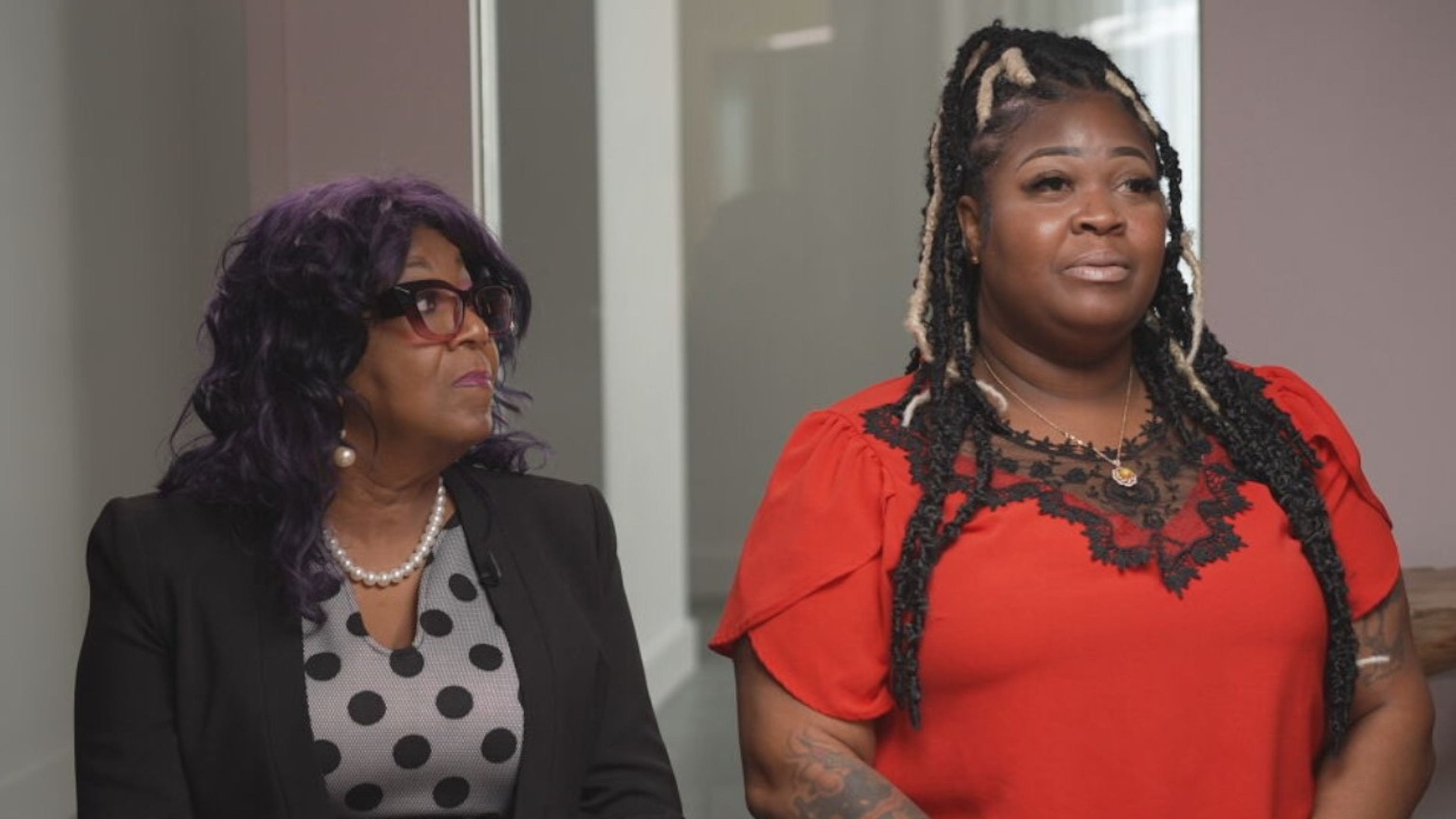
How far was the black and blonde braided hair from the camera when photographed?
2.17 m

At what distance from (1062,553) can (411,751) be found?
821 mm

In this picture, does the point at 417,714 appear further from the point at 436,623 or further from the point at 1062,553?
the point at 1062,553

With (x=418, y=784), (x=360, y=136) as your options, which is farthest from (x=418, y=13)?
(x=418, y=784)

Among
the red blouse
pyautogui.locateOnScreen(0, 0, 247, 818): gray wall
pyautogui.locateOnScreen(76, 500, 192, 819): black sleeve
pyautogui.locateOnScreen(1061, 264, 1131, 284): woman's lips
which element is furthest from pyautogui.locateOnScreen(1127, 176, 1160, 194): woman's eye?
pyautogui.locateOnScreen(0, 0, 247, 818): gray wall

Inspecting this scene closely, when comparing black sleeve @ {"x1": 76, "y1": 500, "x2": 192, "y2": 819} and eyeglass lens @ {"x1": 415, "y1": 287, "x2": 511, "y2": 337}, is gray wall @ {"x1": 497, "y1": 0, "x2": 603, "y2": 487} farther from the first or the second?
black sleeve @ {"x1": 76, "y1": 500, "x2": 192, "y2": 819}

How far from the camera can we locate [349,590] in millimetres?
2162

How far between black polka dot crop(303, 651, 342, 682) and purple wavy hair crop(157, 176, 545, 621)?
0.05 m

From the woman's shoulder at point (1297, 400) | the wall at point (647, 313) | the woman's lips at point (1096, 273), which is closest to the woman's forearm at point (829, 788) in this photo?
the woman's lips at point (1096, 273)

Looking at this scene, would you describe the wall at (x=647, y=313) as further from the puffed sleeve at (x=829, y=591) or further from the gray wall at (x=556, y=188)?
the puffed sleeve at (x=829, y=591)

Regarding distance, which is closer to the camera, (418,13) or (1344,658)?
(1344,658)

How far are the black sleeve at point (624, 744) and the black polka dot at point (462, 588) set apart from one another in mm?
191

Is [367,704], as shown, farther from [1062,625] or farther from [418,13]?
[418,13]

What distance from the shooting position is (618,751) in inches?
89.7

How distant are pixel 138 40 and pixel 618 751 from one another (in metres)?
2.30
